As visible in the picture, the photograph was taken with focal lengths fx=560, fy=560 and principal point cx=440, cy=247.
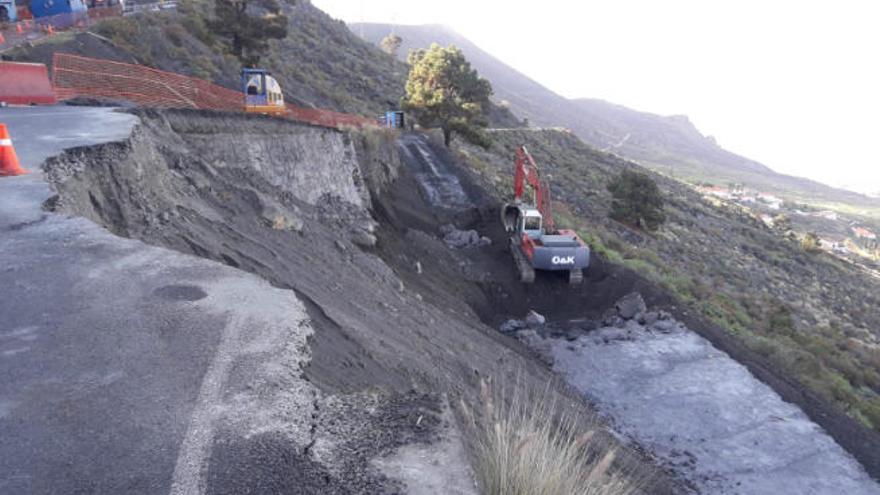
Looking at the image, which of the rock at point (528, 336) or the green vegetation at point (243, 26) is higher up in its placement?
the green vegetation at point (243, 26)

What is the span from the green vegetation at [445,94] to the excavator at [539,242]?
10.5 metres

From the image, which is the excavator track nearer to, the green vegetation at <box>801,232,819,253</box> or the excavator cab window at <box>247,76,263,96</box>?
the excavator cab window at <box>247,76,263,96</box>

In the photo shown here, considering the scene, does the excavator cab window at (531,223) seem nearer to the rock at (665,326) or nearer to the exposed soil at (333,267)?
the exposed soil at (333,267)

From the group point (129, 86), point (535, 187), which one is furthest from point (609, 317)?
point (129, 86)

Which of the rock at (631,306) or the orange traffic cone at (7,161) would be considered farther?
the rock at (631,306)

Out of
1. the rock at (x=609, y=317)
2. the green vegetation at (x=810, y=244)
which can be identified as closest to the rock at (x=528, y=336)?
the rock at (x=609, y=317)

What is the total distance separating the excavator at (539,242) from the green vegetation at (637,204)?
16.0 m

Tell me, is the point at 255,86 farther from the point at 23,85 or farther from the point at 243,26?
the point at 243,26

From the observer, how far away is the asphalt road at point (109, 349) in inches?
125

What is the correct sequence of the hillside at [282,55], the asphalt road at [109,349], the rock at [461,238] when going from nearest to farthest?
the asphalt road at [109,349], the rock at [461,238], the hillside at [282,55]

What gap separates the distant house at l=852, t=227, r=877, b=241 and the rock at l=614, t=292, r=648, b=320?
422 feet

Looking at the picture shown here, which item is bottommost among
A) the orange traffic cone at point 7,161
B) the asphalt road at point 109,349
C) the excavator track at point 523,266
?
the excavator track at point 523,266

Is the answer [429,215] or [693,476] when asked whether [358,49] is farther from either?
[693,476]

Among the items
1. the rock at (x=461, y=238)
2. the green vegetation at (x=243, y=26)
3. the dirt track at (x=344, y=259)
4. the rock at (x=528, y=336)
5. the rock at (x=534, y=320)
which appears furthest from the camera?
the green vegetation at (x=243, y=26)
